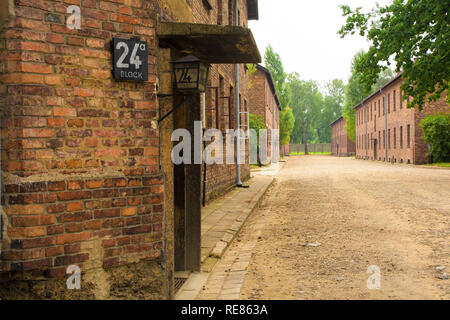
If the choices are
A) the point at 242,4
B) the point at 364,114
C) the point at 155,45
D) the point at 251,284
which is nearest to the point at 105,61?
the point at 155,45

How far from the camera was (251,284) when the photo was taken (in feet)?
15.5

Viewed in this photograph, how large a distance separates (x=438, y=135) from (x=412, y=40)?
13472 mm

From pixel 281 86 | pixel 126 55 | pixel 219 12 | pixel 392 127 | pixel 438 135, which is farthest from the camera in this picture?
pixel 281 86

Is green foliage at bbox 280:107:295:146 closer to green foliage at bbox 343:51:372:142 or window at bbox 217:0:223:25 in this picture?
green foliage at bbox 343:51:372:142

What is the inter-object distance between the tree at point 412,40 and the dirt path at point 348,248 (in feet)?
25.3

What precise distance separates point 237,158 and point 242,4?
717 centimetres

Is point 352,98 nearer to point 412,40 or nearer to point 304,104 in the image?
point 304,104

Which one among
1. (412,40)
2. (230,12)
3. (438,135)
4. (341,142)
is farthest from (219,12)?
(341,142)

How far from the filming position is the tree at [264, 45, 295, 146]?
2104 inches

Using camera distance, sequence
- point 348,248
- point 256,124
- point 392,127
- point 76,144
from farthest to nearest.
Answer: point 392,127 < point 256,124 < point 348,248 < point 76,144

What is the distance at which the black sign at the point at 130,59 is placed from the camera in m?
3.67

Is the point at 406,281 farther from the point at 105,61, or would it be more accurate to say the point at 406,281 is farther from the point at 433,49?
the point at 433,49

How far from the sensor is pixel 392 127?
129 feet

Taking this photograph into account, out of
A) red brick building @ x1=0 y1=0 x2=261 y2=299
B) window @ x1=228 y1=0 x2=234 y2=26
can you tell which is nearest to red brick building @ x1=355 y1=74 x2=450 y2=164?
window @ x1=228 y1=0 x2=234 y2=26
